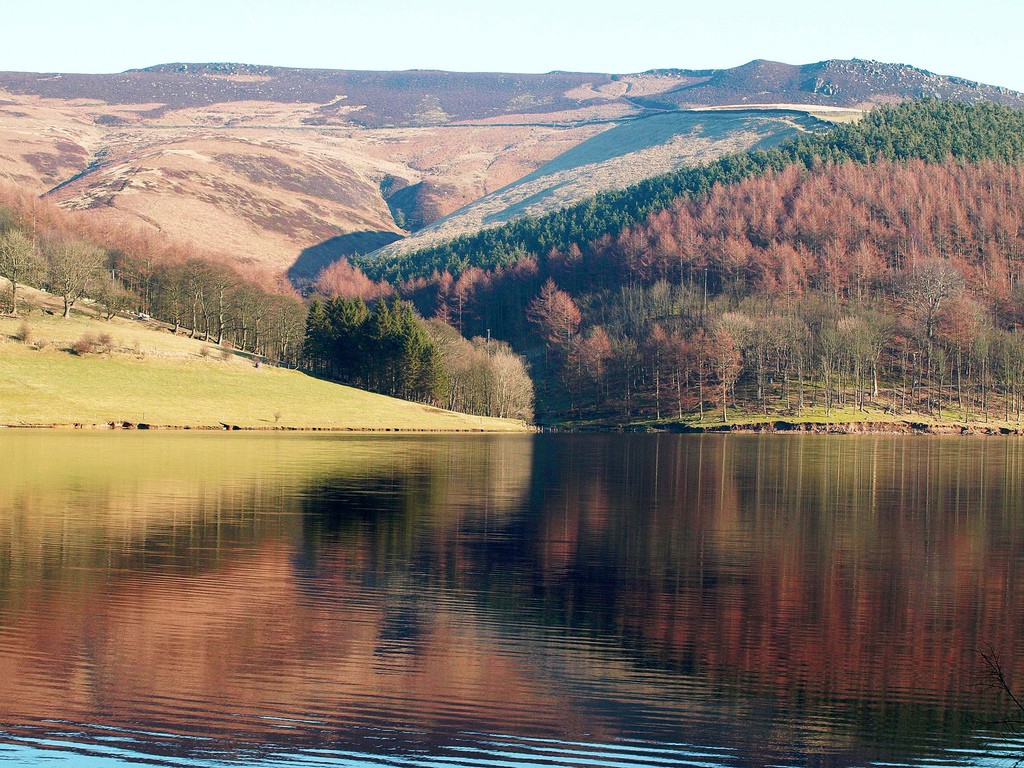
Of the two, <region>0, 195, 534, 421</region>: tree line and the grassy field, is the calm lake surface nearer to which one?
the grassy field

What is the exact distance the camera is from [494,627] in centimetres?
2773

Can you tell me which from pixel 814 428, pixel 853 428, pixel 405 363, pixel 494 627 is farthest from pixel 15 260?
pixel 494 627

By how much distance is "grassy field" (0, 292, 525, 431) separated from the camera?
114 metres

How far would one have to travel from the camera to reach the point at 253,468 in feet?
233

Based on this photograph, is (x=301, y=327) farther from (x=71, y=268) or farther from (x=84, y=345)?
(x=84, y=345)

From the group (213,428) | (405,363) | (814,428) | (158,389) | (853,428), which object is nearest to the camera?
(213,428)

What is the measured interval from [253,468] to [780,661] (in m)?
51.2

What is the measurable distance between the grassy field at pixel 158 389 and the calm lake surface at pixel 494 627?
5876cm

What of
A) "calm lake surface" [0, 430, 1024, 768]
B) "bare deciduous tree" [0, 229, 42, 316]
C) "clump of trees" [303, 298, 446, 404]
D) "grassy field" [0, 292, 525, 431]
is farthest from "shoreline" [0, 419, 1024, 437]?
"calm lake surface" [0, 430, 1024, 768]

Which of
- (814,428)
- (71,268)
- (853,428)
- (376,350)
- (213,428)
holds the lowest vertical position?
(213,428)

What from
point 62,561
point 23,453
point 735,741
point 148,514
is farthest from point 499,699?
point 23,453

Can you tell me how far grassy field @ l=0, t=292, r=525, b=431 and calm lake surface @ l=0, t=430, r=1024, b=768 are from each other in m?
58.8

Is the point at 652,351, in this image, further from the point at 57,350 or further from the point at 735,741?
the point at 735,741

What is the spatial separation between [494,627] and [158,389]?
354ft
